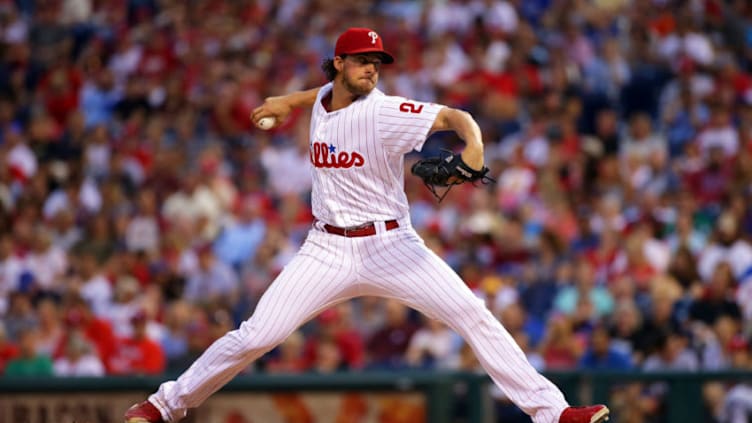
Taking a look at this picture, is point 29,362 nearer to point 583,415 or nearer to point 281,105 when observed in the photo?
point 281,105

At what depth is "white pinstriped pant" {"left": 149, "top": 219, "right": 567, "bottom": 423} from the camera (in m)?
5.72

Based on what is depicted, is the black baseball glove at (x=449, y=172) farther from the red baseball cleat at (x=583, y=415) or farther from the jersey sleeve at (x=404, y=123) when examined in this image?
the red baseball cleat at (x=583, y=415)

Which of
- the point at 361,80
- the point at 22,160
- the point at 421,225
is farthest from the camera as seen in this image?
the point at 22,160

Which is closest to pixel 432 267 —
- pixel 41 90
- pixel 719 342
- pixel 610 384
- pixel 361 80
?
pixel 361 80

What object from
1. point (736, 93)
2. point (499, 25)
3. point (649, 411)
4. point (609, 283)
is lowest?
point (649, 411)

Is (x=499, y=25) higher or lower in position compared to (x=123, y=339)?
higher

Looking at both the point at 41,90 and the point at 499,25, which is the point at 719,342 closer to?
the point at 499,25

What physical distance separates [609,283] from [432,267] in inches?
196

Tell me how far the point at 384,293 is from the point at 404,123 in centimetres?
75

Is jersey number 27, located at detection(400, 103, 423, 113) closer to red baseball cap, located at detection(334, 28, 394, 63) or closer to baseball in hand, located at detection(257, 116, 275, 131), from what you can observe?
red baseball cap, located at detection(334, 28, 394, 63)

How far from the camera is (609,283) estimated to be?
413 inches

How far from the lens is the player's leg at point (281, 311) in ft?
18.9

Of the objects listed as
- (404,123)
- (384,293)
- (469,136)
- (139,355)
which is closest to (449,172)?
(469,136)

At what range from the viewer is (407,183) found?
472 inches
